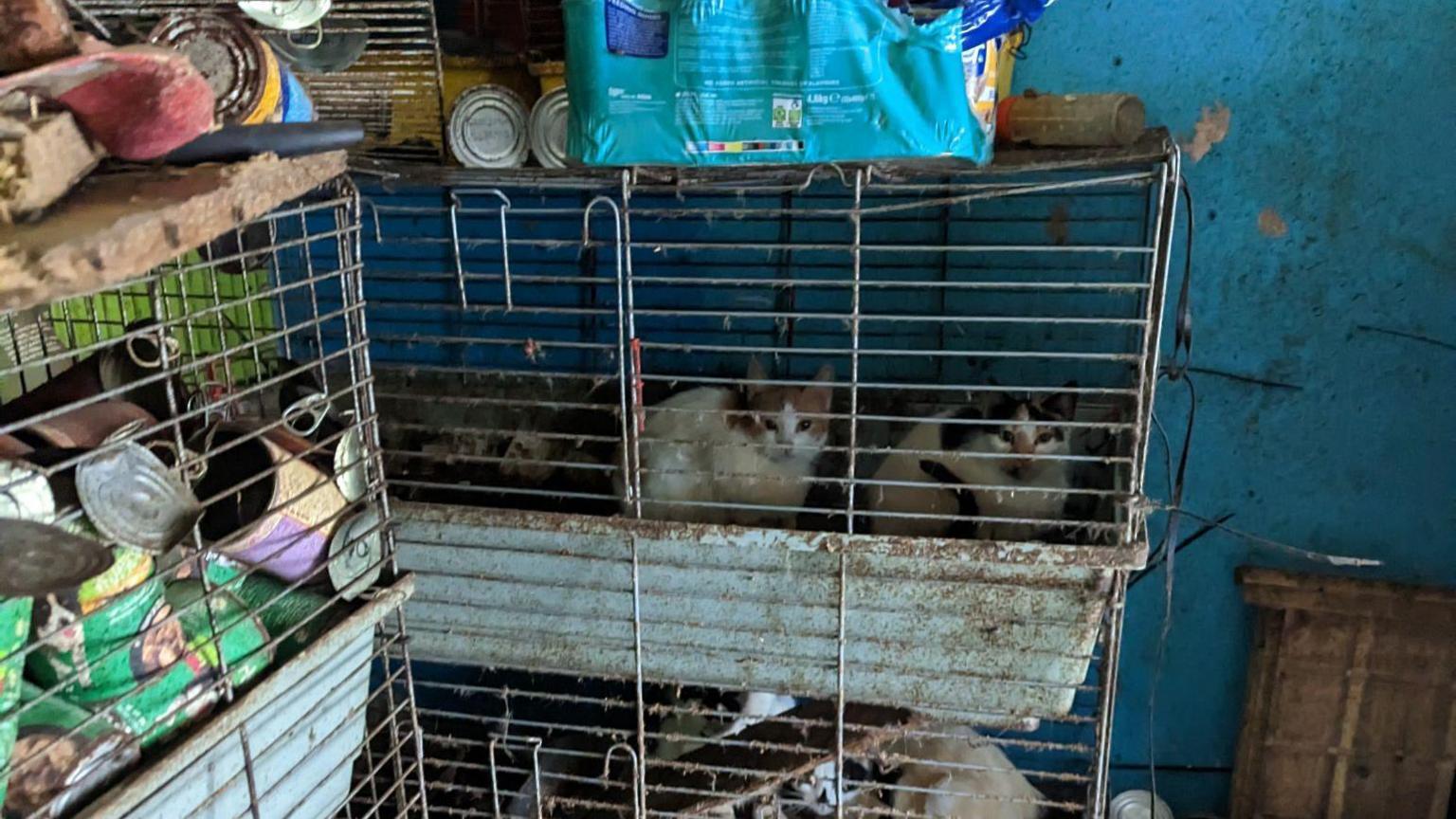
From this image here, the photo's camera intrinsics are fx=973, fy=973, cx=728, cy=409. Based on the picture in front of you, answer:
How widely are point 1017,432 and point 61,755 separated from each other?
109cm

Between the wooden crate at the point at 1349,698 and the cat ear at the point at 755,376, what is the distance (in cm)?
84

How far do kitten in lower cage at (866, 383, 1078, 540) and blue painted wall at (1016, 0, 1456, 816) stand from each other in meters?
0.30

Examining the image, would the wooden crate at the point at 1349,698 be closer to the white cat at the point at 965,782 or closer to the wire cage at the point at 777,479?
the wire cage at the point at 777,479

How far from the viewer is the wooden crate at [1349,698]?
4.99 feet

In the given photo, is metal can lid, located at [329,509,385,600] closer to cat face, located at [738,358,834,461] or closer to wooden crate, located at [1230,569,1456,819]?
cat face, located at [738,358,834,461]

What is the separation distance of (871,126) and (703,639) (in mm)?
600

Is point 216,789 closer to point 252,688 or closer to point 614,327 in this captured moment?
point 252,688

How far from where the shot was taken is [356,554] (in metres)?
0.83

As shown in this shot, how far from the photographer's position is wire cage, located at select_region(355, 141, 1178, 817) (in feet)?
3.48

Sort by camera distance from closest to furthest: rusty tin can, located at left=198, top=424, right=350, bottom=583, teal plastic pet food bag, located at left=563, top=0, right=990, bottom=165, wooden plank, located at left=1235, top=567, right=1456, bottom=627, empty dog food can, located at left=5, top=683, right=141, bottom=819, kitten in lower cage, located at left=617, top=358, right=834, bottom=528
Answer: empty dog food can, located at left=5, top=683, right=141, bottom=819, rusty tin can, located at left=198, top=424, right=350, bottom=583, teal plastic pet food bag, located at left=563, top=0, right=990, bottom=165, kitten in lower cage, located at left=617, top=358, right=834, bottom=528, wooden plank, located at left=1235, top=567, right=1456, bottom=627

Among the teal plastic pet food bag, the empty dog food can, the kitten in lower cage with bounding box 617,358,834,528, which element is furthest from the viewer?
the kitten in lower cage with bounding box 617,358,834,528

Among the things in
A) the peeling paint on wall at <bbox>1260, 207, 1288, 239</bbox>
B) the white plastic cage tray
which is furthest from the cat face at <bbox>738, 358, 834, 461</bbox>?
the peeling paint on wall at <bbox>1260, 207, 1288, 239</bbox>

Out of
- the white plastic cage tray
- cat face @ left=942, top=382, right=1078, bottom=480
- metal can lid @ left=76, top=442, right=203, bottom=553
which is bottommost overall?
the white plastic cage tray

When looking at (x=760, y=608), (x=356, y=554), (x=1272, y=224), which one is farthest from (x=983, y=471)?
(x=356, y=554)
